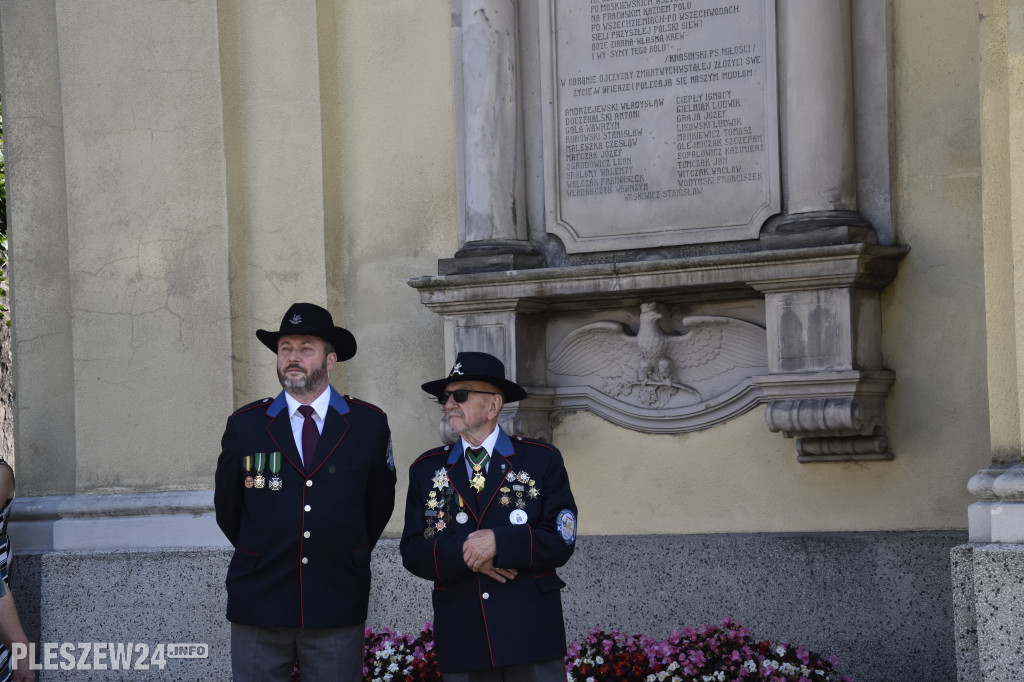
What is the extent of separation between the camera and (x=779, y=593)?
21.4ft

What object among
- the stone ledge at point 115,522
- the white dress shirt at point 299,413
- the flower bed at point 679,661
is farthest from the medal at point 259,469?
the stone ledge at point 115,522

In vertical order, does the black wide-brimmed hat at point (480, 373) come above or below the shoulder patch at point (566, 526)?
above

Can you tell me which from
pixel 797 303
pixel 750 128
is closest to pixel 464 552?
pixel 797 303

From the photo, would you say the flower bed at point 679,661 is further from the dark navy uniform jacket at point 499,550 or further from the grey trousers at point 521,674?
the dark navy uniform jacket at point 499,550

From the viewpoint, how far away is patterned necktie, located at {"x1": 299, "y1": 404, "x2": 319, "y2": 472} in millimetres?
5070

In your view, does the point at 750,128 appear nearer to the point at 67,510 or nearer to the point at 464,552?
the point at 464,552

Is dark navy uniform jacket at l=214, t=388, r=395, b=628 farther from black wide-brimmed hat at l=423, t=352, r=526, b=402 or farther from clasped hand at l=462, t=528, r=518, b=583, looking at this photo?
clasped hand at l=462, t=528, r=518, b=583

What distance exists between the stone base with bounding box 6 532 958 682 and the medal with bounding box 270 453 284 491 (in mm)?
2291

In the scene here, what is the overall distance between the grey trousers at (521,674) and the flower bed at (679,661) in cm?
130

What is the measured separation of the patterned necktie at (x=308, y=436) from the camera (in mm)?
5070

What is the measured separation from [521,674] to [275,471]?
3.69 feet

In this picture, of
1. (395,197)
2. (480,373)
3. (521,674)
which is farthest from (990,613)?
(395,197)

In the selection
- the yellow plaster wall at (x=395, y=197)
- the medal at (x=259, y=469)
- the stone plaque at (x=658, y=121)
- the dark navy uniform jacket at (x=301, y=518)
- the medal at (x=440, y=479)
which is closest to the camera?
the medal at (x=440, y=479)

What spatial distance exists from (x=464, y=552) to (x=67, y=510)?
3964 mm
